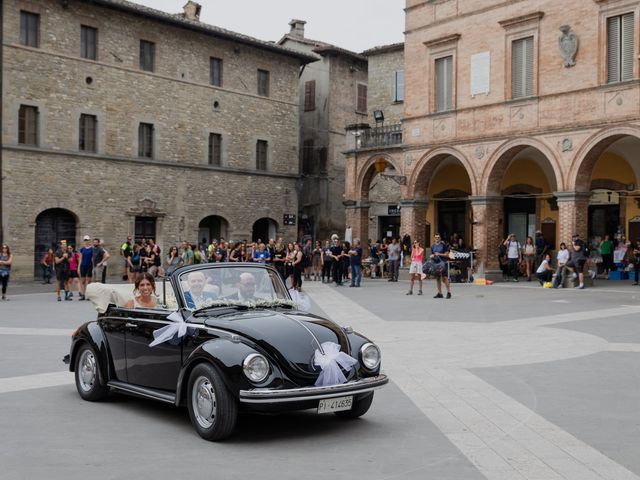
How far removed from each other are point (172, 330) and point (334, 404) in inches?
62.4

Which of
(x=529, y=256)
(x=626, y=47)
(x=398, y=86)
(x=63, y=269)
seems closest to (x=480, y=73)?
(x=626, y=47)

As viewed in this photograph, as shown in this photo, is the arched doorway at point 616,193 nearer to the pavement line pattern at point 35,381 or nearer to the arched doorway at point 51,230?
the arched doorway at point 51,230

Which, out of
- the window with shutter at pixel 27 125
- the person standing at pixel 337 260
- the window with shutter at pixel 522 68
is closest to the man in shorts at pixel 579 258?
the window with shutter at pixel 522 68

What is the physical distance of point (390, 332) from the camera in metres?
13.5

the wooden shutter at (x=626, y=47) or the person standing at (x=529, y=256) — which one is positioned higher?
the wooden shutter at (x=626, y=47)

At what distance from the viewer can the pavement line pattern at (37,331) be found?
13.2m

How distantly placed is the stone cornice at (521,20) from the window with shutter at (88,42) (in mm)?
16125

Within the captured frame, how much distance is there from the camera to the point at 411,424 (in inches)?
272

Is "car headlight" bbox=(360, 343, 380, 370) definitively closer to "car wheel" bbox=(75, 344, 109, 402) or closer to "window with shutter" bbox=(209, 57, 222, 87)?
"car wheel" bbox=(75, 344, 109, 402)

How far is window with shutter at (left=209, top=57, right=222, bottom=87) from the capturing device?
36.8 m

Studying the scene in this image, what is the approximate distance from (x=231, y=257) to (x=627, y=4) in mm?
15001

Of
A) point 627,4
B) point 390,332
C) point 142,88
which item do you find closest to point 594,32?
point 627,4

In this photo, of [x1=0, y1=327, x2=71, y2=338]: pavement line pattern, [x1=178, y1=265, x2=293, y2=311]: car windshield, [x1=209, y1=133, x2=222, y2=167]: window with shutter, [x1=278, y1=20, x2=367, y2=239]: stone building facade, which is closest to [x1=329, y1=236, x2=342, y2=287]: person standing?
[x1=209, y1=133, x2=222, y2=167]: window with shutter

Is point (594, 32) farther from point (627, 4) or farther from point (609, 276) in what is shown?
point (609, 276)
